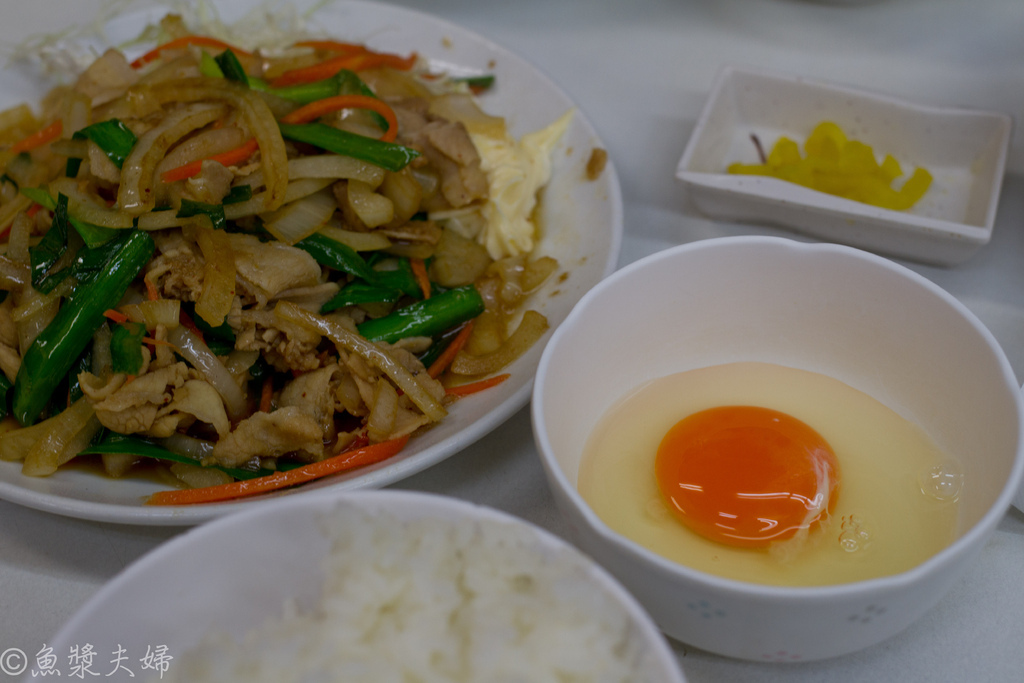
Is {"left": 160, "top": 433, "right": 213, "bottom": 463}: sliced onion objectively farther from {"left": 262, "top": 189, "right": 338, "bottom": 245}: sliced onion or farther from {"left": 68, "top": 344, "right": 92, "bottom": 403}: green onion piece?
{"left": 262, "top": 189, "right": 338, "bottom": 245}: sliced onion

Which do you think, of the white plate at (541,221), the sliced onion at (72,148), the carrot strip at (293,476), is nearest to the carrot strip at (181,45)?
the white plate at (541,221)

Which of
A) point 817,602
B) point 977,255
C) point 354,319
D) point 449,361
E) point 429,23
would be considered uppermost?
point 429,23

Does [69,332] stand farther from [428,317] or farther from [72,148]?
[428,317]

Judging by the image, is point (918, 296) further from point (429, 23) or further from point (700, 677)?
point (429, 23)

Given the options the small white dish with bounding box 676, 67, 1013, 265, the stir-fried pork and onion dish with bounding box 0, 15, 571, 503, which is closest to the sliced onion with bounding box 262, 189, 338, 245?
the stir-fried pork and onion dish with bounding box 0, 15, 571, 503

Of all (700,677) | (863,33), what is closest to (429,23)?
(863,33)

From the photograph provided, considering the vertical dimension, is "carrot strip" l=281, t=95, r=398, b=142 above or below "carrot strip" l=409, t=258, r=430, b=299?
above
